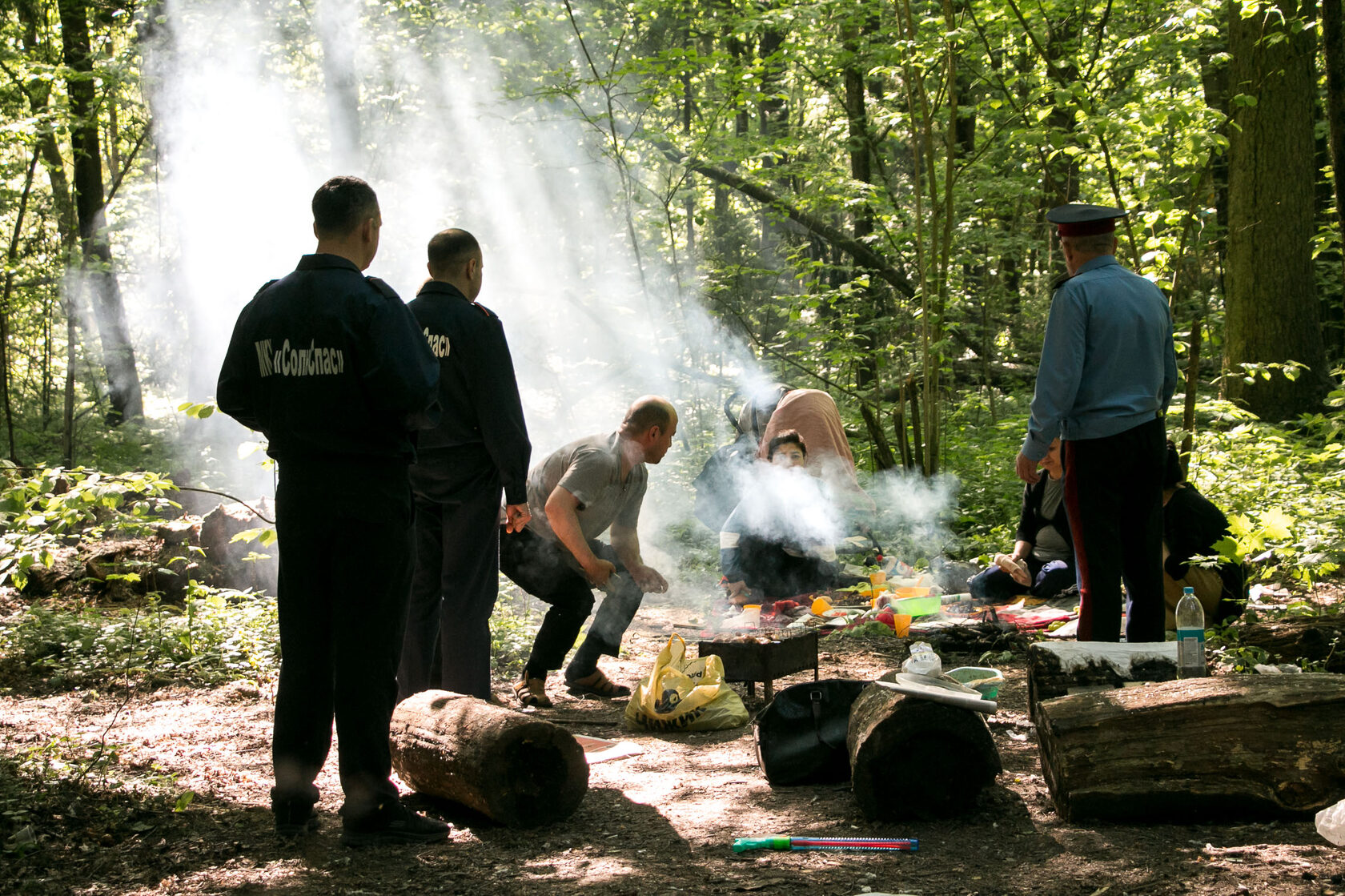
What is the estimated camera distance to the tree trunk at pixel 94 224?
40.8 ft

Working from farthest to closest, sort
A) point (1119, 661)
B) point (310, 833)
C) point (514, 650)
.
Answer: point (514, 650), point (1119, 661), point (310, 833)

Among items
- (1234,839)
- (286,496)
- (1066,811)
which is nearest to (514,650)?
(286,496)

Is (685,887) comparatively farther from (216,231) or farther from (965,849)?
(216,231)

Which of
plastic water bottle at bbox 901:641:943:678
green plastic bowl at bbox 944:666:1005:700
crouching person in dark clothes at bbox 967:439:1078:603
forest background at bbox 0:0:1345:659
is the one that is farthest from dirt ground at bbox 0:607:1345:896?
forest background at bbox 0:0:1345:659

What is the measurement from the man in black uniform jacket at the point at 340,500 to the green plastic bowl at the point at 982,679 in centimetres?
214

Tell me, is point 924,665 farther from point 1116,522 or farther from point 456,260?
point 456,260

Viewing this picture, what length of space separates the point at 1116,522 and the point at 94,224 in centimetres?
1411

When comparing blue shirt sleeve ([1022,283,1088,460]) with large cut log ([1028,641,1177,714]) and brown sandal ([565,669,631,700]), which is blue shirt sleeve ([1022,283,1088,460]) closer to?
large cut log ([1028,641,1177,714])

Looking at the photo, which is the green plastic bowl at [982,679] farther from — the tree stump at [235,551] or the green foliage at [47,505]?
the tree stump at [235,551]

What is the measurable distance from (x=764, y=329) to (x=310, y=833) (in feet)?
38.2

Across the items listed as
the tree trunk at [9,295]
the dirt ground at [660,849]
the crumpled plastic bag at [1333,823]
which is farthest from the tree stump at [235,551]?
the crumpled plastic bag at [1333,823]

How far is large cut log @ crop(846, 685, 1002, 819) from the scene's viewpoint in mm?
3189

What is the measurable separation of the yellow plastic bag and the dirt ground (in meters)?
0.53

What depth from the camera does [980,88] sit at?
12.1 metres
